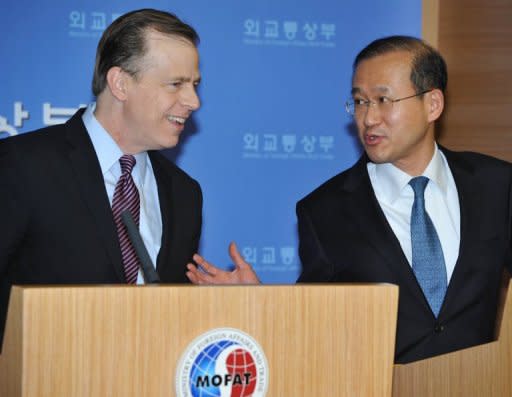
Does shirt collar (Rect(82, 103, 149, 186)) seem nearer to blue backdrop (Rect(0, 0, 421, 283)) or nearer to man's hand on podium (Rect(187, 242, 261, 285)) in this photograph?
man's hand on podium (Rect(187, 242, 261, 285))

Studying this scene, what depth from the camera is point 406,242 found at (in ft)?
8.95

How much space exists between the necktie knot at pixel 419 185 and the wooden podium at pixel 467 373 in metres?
0.89

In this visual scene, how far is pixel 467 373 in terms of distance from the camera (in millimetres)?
1958

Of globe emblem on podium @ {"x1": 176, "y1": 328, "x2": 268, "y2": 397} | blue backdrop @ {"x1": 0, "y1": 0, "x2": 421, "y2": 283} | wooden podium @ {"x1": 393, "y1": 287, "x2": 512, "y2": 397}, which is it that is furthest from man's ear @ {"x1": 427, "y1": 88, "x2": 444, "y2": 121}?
globe emblem on podium @ {"x1": 176, "y1": 328, "x2": 268, "y2": 397}

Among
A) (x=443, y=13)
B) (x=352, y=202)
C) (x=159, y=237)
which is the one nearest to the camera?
(x=159, y=237)

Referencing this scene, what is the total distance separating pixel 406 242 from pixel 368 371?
1227 mm

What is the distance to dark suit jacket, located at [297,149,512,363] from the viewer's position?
258 cm

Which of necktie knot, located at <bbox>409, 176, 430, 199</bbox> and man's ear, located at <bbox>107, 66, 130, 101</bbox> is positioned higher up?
man's ear, located at <bbox>107, 66, 130, 101</bbox>

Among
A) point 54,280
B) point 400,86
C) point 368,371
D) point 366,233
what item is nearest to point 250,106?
point 400,86

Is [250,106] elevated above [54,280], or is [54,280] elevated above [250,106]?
[250,106]

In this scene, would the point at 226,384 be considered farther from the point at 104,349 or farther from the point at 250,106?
the point at 250,106

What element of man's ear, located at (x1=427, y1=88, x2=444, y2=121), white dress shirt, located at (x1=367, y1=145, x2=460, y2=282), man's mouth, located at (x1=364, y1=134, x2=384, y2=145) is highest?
man's ear, located at (x1=427, y1=88, x2=444, y2=121)

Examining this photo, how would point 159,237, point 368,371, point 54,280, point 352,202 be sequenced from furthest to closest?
1. point 352,202
2. point 159,237
3. point 54,280
4. point 368,371

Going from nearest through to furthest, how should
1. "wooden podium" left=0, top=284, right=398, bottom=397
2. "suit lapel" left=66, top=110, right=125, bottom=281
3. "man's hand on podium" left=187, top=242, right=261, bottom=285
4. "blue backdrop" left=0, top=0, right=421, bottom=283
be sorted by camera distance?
"wooden podium" left=0, top=284, right=398, bottom=397 → "man's hand on podium" left=187, top=242, right=261, bottom=285 → "suit lapel" left=66, top=110, right=125, bottom=281 → "blue backdrop" left=0, top=0, right=421, bottom=283
